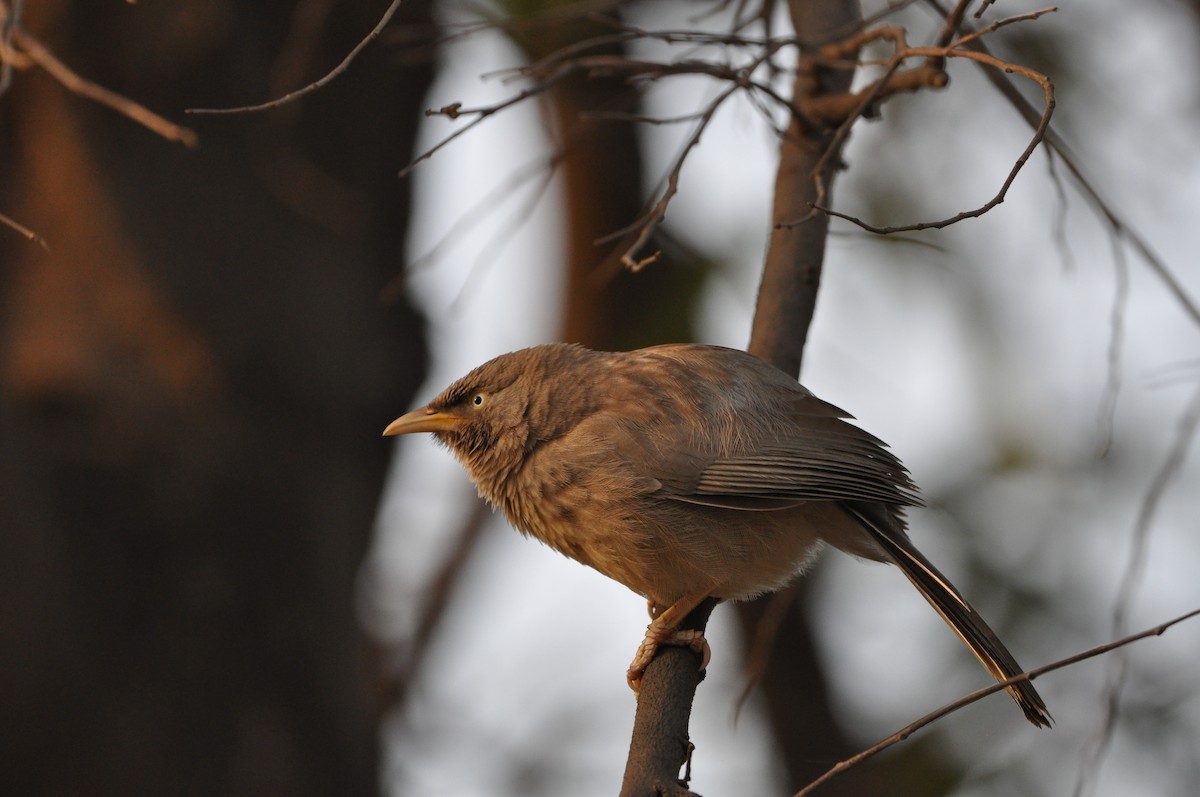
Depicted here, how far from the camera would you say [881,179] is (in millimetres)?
5906

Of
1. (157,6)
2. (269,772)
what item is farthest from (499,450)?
(157,6)

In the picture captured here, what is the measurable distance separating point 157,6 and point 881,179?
3433 mm

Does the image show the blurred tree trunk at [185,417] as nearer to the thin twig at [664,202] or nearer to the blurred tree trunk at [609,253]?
the blurred tree trunk at [609,253]

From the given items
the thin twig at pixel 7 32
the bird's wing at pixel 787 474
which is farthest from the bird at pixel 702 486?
the thin twig at pixel 7 32

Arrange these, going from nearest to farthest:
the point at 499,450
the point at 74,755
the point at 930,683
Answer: the point at 499,450, the point at 74,755, the point at 930,683

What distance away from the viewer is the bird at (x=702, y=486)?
316cm

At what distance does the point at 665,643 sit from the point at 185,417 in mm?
2960

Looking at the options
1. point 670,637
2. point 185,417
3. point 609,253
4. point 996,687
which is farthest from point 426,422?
point 609,253

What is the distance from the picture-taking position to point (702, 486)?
318cm

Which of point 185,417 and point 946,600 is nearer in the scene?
point 946,600

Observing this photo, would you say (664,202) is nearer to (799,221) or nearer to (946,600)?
(799,221)

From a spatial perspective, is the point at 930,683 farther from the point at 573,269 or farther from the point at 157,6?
the point at 157,6

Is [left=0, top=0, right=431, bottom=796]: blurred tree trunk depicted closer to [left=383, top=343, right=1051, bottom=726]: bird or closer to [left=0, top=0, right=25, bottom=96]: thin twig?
[left=0, top=0, right=25, bottom=96]: thin twig

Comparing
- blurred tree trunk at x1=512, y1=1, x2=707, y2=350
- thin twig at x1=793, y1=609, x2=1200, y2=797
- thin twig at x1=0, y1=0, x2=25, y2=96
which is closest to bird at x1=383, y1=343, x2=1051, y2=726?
thin twig at x1=793, y1=609, x2=1200, y2=797
